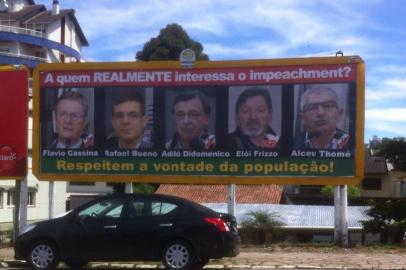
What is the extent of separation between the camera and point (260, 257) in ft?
50.6

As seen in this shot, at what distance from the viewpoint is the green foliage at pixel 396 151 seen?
55.6 metres

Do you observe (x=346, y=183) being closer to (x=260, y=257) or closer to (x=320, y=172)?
(x=320, y=172)

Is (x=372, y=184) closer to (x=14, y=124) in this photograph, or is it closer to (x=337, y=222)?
(x=337, y=222)

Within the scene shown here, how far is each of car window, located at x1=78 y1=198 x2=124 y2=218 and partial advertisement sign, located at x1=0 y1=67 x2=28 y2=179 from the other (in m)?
5.61

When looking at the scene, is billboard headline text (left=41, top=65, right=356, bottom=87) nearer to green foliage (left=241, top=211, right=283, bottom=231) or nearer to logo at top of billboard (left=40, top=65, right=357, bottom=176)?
logo at top of billboard (left=40, top=65, right=357, bottom=176)

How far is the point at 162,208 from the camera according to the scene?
1330 centimetres

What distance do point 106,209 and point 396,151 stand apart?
4627 cm

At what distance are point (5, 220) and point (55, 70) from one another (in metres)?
19.5

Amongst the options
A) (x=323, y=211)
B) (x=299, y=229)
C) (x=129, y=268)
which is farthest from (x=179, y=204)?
(x=323, y=211)

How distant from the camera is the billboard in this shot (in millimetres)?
17000

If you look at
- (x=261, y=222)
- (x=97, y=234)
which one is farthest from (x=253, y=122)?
(x=97, y=234)

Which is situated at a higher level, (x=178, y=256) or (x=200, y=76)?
(x=200, y=76)

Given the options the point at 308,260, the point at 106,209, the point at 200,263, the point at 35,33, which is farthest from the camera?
the point at 35,33

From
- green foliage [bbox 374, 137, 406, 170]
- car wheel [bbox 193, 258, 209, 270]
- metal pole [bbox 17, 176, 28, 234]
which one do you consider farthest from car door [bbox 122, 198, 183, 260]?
green foliage [bbox 374, 137, 406, 170]
